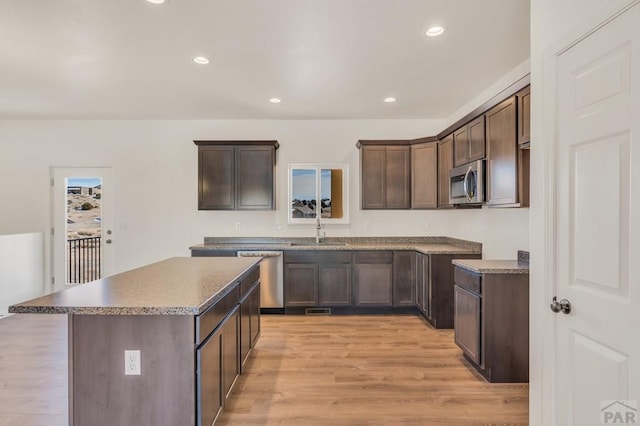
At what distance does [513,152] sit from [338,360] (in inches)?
91.1

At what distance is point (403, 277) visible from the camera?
4.36m

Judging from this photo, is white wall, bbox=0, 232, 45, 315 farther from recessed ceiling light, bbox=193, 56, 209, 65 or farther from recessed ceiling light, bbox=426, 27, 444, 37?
recessed ceiling light, bbox=426, 27, 444, 37

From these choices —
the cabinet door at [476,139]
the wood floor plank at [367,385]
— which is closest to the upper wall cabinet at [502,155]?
the cabinet door at [476,139]

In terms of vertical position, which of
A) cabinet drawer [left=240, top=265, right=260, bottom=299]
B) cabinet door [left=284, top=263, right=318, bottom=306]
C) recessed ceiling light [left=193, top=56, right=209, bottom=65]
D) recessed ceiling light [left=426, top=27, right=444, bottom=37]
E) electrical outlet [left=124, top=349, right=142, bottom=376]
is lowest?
cabinet door [left=284, top=263, right=318, bottom=306]

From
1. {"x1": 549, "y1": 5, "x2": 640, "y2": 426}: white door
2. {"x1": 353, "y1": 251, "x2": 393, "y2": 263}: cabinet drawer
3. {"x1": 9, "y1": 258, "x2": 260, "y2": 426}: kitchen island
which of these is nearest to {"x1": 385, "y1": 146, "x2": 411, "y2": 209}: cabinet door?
{"x1": 353, "y1": 251, "x2": 393, "y2": 263}: cabinet drawer

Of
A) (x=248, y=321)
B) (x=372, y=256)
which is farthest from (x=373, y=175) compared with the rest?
(x=248, y=321)

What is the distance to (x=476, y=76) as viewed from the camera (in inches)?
136

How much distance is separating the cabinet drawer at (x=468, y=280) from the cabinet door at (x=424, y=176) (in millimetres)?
1478

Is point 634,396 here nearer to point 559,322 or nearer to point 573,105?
point 559,322

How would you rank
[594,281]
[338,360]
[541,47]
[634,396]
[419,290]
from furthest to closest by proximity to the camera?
[419,290]
[338,360]
[541,47]
[594,281]
[634,396]

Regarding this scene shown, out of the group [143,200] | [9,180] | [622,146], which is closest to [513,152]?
[622,146]

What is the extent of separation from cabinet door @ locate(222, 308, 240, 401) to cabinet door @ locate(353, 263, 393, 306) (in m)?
2.23

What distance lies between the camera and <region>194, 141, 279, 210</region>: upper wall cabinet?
15.4 feet

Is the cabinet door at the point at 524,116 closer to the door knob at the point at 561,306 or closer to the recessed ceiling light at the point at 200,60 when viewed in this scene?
the door knob at the point at 561,306
